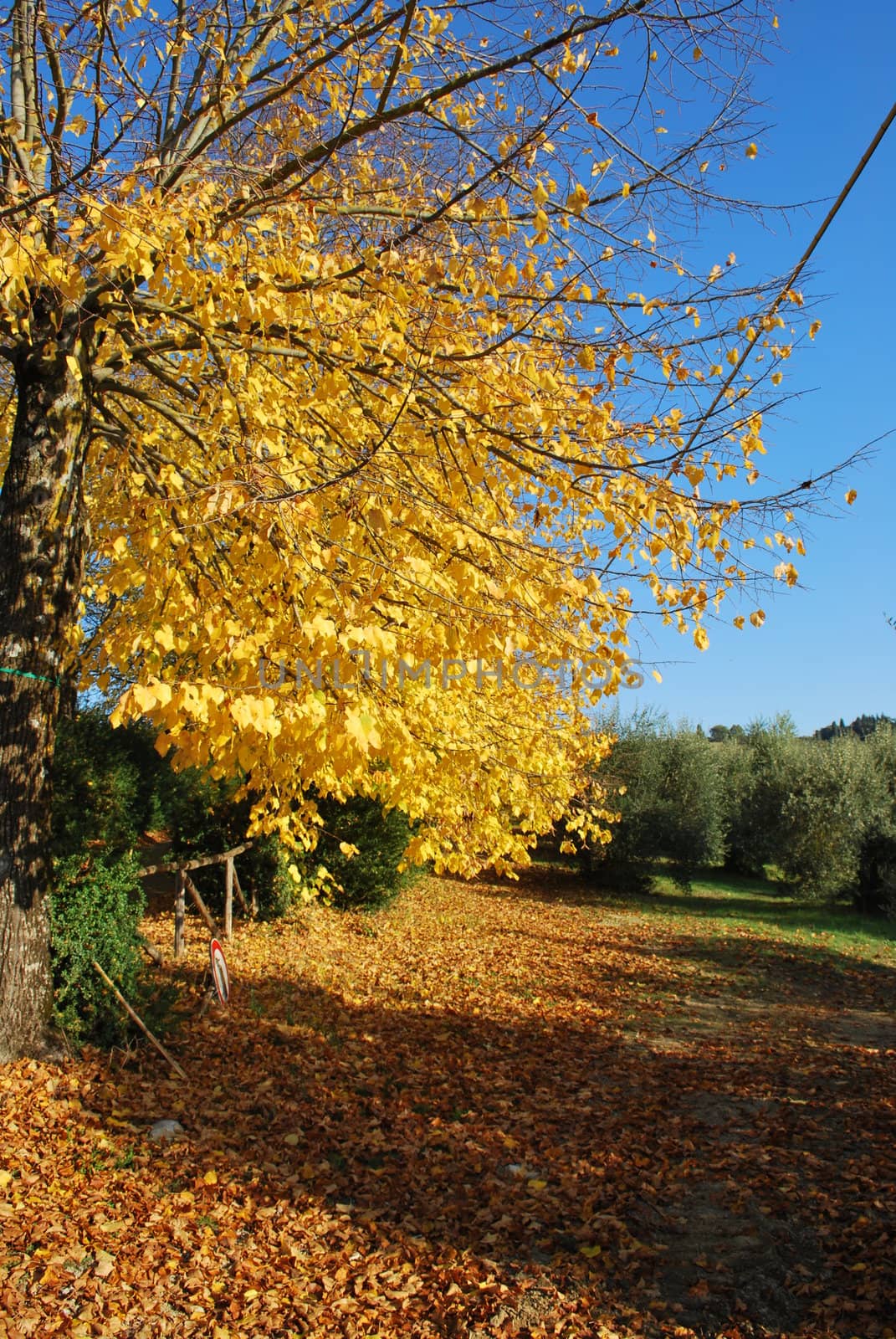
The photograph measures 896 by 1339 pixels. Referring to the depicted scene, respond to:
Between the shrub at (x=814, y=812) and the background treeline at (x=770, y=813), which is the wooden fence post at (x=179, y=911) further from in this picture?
the shrub at (x=814, y=812)

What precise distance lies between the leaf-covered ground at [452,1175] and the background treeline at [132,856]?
456 mm

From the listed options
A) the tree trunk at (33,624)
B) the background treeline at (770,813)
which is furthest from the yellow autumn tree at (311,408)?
the background treeline at (770,813)

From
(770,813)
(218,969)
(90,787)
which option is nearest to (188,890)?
(218,969)

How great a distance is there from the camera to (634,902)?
1977cm

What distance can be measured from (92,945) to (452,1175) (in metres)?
2.77

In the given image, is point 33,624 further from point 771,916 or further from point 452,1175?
point 771,916

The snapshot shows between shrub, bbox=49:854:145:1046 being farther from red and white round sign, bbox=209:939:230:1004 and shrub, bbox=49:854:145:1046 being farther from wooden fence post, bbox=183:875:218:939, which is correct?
wooden fence post, bbox=183:875:218:939

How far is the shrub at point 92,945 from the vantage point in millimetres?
5473

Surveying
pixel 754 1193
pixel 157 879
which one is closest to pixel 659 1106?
pixel 754 1193

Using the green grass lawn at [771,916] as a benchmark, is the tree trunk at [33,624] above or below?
above

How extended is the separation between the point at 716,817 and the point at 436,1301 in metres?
20.0

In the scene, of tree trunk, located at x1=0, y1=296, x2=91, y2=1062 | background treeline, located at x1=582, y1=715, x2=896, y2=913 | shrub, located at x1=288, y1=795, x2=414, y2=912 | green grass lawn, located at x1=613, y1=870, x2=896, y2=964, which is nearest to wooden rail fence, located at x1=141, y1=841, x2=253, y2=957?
tree trunk, located at x1=0, y1=296, x2=91, y2=1062

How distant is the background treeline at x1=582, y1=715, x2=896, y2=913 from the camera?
66.4 ft

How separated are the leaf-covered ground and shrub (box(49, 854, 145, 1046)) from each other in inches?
10.1
